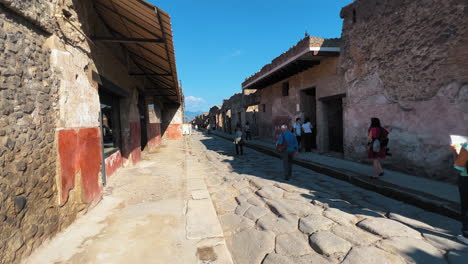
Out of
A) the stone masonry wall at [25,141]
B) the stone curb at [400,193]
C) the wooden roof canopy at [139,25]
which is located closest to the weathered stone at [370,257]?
the stone curb at [400,193]

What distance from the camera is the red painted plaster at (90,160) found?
341cm

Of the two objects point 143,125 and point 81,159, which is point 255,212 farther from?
point 143,125

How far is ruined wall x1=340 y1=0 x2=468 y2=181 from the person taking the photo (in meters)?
4.36

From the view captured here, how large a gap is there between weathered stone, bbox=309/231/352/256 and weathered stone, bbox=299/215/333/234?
0.44 feet

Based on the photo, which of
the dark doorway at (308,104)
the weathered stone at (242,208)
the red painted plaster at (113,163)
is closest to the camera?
the weathered stone at (242,208)

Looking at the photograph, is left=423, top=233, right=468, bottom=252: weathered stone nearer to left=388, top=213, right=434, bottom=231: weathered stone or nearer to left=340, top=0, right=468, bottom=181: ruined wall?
left=388, top=213, right=434, bottom=231: weathered stone

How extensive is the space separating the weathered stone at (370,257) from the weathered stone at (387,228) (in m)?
0.41

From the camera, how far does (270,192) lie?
4.38 metres

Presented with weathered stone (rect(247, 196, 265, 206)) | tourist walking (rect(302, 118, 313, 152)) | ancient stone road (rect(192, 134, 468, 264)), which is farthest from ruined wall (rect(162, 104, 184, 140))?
weathered stone (rect(247, 196, 265, 206))

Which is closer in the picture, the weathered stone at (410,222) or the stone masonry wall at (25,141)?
the stone masonry wall at (25,141)

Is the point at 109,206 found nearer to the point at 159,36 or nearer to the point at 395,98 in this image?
the point at 159,36

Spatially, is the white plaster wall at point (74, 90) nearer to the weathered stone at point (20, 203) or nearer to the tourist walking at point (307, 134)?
the weathered stone at point (20, 203)

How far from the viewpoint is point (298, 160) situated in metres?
7.51

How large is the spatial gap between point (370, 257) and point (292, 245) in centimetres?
76
